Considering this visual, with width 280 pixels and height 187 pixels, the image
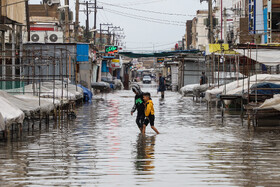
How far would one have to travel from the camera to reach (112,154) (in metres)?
12.4

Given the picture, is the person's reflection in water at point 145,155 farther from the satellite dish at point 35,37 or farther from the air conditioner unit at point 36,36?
the satellite dish at point 35,37

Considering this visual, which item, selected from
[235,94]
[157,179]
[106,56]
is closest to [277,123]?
[235,94]

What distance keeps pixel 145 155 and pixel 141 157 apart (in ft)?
1.14

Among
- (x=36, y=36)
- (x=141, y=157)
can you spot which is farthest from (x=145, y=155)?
(x=36, y=36)

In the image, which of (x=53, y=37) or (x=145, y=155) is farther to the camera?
(x=53, y=37)

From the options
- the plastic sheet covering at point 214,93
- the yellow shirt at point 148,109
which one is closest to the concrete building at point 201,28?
the plastic sheet covering at point 214,93

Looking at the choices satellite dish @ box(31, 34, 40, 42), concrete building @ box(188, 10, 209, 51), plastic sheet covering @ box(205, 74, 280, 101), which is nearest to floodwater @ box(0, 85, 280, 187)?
plastic sheet covering @ box(205, 74, 280, 101)

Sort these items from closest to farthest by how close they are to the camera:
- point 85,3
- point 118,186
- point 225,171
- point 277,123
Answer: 1. point 118,186
2. point 225,171
3. point 277,123
4. point 85,3

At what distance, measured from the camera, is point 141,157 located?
11953mm

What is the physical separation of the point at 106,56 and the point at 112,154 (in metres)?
50.4

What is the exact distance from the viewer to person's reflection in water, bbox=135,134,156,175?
10.2 metres

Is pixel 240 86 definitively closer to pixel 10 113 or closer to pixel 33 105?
pixel 33 105

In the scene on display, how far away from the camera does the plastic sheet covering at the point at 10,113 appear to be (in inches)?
569

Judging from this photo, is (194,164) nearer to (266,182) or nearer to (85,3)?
(266,182)
